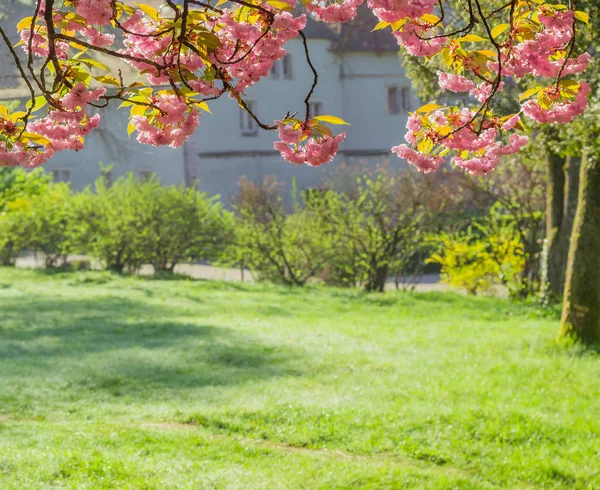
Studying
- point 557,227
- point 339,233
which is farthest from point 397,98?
point 557,227

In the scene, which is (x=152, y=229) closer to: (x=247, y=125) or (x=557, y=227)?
(x=557, y=227)

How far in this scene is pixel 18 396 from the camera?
731 cm

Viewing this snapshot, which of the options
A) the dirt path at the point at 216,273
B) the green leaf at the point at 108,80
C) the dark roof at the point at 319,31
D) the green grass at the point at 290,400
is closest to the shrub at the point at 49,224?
the dirt path at the point at 216,273

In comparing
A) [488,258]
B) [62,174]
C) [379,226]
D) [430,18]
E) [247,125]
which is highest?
[247,125]

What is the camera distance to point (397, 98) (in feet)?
99.1

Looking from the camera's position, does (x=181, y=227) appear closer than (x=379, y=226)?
No

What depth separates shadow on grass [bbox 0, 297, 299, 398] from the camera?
8.05 meters

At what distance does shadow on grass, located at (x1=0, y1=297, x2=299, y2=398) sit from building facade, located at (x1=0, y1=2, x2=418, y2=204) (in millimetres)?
15909

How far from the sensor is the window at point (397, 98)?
30.2 metres

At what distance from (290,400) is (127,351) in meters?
2.95

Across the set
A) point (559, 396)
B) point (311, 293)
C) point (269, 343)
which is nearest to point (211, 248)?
point (311, 293)

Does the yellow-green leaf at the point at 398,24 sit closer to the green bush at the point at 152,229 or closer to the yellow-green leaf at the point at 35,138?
the yellow-green leaf at the point at 35,138

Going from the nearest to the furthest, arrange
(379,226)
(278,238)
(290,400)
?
1. (290,400)
2. (379,226)
3. (278,238)

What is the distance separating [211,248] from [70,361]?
995 centimetres
